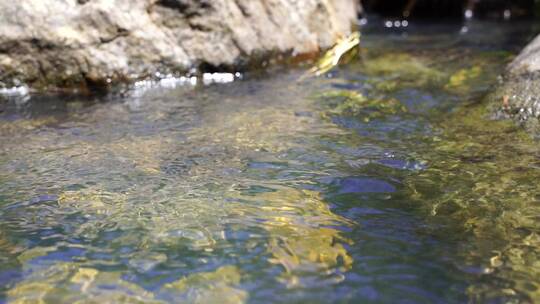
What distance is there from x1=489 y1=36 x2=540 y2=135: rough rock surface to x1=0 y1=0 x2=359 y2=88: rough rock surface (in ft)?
9.36

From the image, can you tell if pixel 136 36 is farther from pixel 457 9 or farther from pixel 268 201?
pixel 457 9

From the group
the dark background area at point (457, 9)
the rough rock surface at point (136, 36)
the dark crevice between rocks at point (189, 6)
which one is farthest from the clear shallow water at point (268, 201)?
the dark background area at point (457, 9)

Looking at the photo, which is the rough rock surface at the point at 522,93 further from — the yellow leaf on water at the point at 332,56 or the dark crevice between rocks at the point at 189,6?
the dark crevice between rocks at the point at 189,6

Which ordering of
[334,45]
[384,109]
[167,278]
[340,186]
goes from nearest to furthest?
[167,278], [340,186], [384,109], [334,45]

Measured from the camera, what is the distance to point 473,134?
4.47 metres

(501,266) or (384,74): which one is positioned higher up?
(384,74)

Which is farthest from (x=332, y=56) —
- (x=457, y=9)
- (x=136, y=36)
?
(x=457, y=9)

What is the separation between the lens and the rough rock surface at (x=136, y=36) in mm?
5957

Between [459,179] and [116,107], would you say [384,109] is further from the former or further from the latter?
[116,107]

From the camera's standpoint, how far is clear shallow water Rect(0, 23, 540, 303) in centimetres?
254

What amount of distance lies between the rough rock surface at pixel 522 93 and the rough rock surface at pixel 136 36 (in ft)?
9.36

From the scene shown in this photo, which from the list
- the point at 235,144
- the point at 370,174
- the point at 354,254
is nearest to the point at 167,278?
the point at 354,254

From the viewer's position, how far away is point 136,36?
21.1 ft

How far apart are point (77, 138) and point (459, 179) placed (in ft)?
9.03
